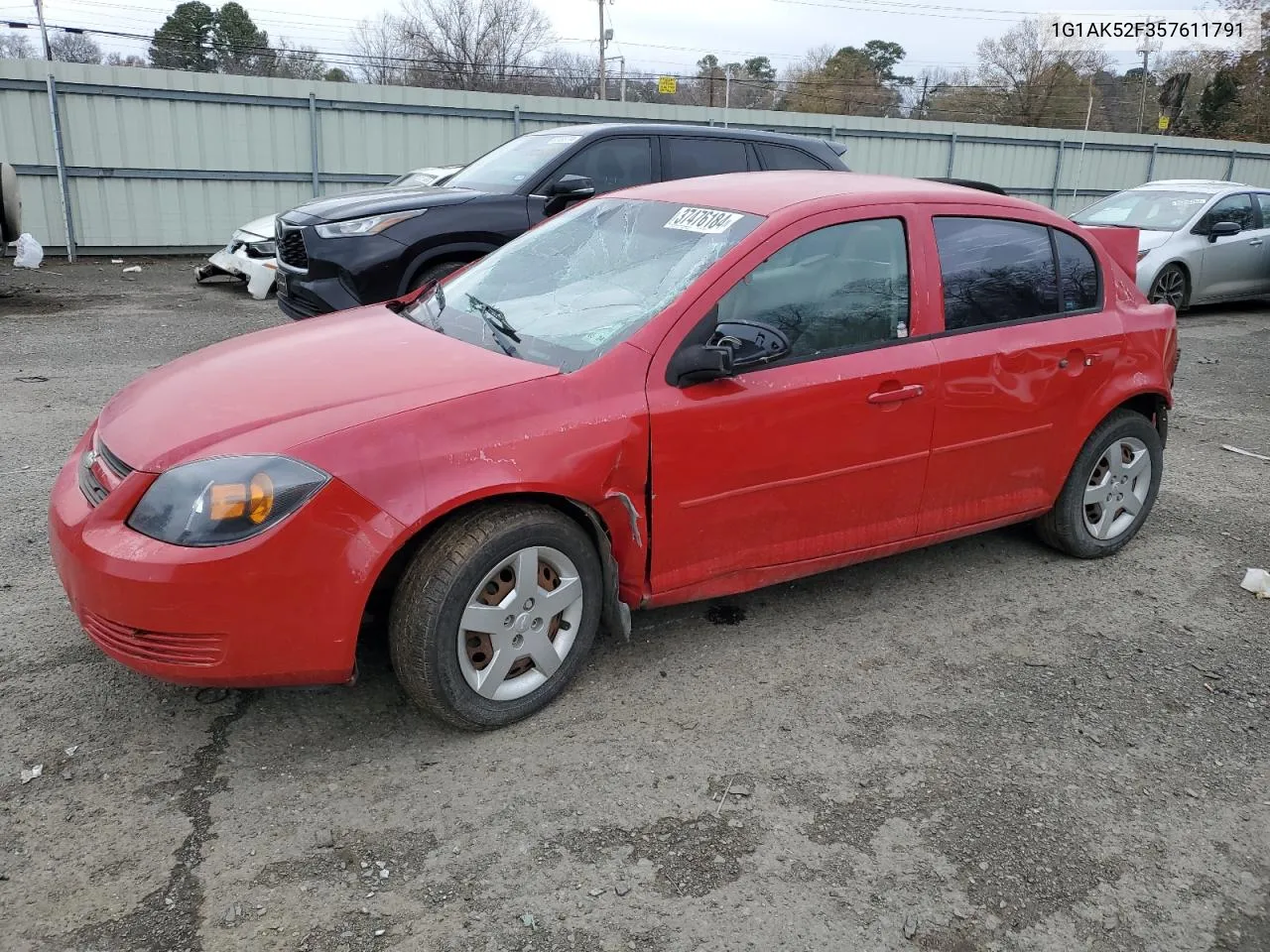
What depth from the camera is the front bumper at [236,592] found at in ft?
8.66

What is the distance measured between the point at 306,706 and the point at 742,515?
1557 millimetres

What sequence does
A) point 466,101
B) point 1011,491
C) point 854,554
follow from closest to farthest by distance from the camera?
1. point 854,554
2. point 1011,491
3. point 466,101

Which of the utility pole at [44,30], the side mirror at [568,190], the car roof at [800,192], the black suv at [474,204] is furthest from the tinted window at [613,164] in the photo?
the utility pole at [44,30]

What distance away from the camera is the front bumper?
2641mm

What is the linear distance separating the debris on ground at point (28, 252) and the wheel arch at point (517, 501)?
1181 cm

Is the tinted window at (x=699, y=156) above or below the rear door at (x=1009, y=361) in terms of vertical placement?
above

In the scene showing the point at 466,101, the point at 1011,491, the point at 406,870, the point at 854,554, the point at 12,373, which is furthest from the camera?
the point at 466,101

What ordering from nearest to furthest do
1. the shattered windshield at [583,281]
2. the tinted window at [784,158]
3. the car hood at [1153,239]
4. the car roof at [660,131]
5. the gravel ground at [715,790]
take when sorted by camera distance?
the gravel ground at [715,790] → the shattered windshield at [583,281] → the car roof at [660,131] → the tinted window at [784,158] → the car hood at [1153,239]

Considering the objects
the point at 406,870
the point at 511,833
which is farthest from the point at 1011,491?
the point at 406,870

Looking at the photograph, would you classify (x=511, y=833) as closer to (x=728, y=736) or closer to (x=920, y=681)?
(x=728, y=736)

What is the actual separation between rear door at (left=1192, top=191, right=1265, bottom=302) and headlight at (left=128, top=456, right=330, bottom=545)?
11.7 m

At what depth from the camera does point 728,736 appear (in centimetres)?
315

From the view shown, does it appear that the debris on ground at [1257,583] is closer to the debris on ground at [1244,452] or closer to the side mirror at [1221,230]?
the debris on ground at [1244,452]

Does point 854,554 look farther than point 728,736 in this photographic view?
Yes
